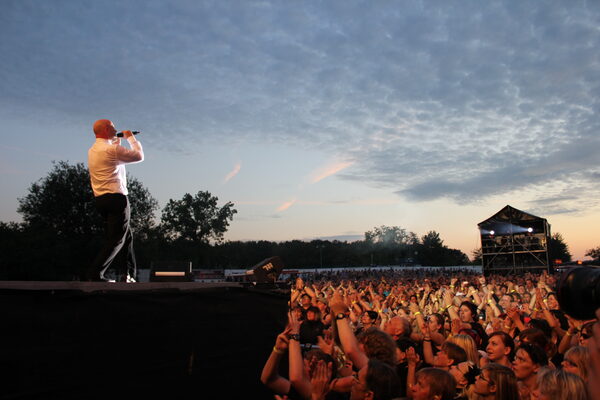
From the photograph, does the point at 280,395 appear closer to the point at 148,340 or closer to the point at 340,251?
the point at 148,340

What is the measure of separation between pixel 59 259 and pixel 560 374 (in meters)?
27.8

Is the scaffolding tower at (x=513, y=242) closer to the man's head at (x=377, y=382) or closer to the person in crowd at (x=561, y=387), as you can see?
the person in crowd at (x=561, y=387)

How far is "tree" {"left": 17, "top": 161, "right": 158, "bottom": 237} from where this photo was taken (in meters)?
28.2

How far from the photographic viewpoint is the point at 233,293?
3584 mm

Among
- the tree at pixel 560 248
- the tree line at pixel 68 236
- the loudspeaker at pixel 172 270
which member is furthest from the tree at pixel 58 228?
the tree at pixel 560 248

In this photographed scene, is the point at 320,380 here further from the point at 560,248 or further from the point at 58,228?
the point at 560,248

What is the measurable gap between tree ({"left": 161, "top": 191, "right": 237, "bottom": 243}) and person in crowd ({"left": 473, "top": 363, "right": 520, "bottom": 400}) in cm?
6180

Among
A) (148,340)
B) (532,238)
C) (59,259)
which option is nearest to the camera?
(148,340)

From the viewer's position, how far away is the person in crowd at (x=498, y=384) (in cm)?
321

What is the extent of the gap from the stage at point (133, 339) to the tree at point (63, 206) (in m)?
26.5

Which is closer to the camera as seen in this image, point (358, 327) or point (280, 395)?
point (280, 395)

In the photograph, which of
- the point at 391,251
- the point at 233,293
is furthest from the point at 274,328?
the point at 391,251

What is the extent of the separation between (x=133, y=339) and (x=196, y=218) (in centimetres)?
6431

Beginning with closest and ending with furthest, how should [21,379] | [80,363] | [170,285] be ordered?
[21,379]
[80,363]
[170,285]
